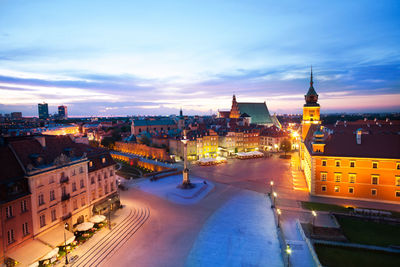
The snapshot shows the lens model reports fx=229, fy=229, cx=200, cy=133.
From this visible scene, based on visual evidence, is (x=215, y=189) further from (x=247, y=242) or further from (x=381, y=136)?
(x=381, y=136)

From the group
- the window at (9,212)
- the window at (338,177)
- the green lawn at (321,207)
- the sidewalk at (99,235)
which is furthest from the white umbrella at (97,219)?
the window at (338,177)

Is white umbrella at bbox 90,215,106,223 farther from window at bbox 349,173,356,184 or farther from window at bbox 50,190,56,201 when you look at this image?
window at bbox 349,173,356,184

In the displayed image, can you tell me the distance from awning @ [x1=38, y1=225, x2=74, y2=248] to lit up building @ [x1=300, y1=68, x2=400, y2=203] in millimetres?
40091

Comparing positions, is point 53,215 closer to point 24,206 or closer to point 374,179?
point 24,206

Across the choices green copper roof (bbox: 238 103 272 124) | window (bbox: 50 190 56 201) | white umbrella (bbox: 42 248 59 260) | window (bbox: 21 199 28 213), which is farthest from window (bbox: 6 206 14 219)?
green copper roof (bbox: 238 103 272 124)

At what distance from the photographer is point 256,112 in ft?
498

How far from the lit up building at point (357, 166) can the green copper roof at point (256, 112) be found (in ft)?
344

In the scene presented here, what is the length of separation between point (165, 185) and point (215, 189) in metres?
11.1

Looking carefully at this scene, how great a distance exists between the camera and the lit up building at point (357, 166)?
38906 mm

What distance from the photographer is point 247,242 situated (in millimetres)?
27891

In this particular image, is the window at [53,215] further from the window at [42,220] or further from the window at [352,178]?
the window at [352,178]

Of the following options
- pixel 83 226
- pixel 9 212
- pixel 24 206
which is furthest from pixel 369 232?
pixel 9 212

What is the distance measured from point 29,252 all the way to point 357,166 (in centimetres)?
4865

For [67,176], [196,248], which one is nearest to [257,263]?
[196,248]
